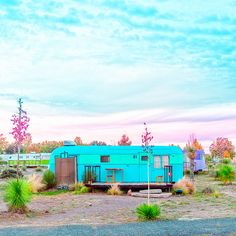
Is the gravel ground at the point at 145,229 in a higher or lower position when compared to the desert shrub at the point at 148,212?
lower

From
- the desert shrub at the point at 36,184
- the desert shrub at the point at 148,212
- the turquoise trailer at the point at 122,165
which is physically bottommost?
the desert shrub at the point at 148,212

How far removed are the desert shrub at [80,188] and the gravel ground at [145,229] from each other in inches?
492

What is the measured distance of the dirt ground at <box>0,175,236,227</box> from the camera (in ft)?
48.2

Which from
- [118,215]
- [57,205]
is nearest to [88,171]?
[57,205]

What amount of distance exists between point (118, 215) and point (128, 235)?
4527mm

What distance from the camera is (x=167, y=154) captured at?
1134 inches

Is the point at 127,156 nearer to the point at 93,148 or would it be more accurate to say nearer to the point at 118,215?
the point at 93,148

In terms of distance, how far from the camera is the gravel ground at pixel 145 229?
11648 millimetres

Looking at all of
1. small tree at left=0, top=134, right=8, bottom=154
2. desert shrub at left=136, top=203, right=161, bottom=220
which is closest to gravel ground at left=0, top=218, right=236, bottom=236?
desert shrub at left=136, top=203, right=161, bottom=220

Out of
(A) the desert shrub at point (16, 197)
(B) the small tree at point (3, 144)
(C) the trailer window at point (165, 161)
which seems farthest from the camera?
(B) the small tree at point (3, 144)

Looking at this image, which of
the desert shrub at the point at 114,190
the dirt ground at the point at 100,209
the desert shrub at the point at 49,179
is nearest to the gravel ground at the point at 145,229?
the dirt ground at the point at 100,209

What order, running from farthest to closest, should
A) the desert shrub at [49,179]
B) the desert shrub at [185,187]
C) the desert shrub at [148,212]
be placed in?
the desert shrub at [49,179]
the desert shrub at [185,187]
the desert shrub at [148,212]

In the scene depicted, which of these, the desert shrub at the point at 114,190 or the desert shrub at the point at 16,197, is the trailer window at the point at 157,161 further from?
the desert shrub at the point at 16,197

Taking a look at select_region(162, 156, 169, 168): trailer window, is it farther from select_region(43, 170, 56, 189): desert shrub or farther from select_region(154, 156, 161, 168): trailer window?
select_region(43, 170, 56, 189): desert shrub
